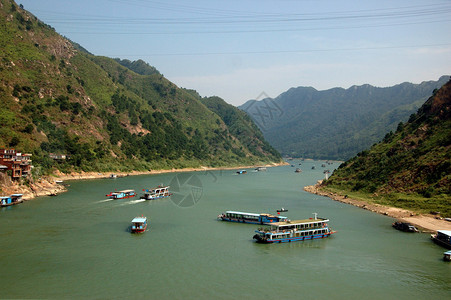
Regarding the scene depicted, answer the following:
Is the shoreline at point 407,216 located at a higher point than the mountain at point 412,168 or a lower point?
lower

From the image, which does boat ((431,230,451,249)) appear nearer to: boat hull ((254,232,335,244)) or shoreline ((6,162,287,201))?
boat hull ((254,232,335,244))

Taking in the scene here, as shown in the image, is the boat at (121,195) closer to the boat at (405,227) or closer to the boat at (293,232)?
the boat at (293,232)

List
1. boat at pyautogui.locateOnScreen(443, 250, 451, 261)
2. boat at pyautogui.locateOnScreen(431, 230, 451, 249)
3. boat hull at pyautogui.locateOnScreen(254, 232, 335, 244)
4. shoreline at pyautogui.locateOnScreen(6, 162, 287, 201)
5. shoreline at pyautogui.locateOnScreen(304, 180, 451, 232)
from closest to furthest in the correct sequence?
boat at pyautogui.locateOnScreen(443, 250, 451, 261), boat at pyautogui.locateOnScreen(431, 230, 451, 249), boat hull at pyautogui.locateOnScreen(254, 232, 335, 244), shoreline at pyautogui.locateOnScreen(304, 180, 451, 232), shoreline at pyautogui.locateOnScreen(6, 162, 287, 201)

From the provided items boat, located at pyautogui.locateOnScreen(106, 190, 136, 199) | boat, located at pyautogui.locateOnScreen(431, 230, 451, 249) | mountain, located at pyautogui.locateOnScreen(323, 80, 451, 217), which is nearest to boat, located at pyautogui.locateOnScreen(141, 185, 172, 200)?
boat, located at pyautogui.locateOnScreen(106, 190, 136, 199)

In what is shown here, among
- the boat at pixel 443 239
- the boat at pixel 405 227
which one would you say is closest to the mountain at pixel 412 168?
the boat at pixel 405 227

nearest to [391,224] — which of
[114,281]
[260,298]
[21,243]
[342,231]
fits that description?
[342,231]

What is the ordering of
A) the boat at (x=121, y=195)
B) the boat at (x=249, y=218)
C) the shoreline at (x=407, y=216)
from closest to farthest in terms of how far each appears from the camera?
the shoreline at (x=407, y=216)
the boat at (x=249, y=218)
the boat at (x=121, y=195)

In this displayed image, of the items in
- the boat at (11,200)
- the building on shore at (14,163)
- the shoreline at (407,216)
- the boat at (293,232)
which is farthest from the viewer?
the building on shore at (14,163)

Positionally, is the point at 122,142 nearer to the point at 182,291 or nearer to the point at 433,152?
the point at 433,152
